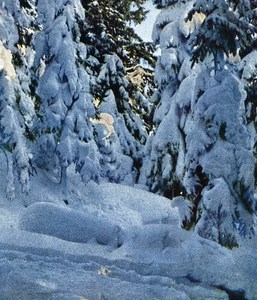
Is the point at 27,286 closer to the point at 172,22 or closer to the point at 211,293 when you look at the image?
the point at 211,293

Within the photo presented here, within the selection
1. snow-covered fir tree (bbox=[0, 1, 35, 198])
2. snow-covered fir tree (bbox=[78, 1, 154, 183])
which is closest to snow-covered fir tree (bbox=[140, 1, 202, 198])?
snow-covered fir tree (bbox=[78, 1, 154, 183])

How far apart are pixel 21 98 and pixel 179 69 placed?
7.78 m

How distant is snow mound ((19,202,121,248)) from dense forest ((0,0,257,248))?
5.56 feet

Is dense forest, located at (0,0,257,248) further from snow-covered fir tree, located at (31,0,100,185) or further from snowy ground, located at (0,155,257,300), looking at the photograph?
snowy ground, located at (0,155,257,300)

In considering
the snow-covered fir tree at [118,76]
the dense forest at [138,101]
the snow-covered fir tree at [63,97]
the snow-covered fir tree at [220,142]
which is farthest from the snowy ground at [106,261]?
the snow-covered fir tree at [118,76]

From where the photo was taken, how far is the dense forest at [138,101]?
12328 millimetres

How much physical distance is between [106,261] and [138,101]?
1486 centimetres

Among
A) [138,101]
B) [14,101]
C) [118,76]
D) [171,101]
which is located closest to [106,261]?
[14,101]

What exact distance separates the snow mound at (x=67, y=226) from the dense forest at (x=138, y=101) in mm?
1696

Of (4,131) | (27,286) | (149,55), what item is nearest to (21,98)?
(4,131)

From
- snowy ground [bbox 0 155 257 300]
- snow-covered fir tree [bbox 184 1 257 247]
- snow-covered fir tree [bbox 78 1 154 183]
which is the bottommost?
snowy ground [bbox 0 155 257 300]

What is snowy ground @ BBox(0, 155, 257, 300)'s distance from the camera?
856 cm

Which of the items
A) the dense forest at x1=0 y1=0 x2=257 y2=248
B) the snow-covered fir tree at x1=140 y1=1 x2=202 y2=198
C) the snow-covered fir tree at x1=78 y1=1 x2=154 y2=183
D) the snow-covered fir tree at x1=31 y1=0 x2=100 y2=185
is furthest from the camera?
the snow-covered fir tree at x1=78 y1=1 x2=154 y2=183

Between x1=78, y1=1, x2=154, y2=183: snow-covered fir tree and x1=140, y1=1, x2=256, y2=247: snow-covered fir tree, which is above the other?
x1=78, y1=1, x2=154, y2=183: snow-covered fir tree
